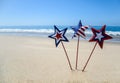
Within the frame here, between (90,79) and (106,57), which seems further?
(106,57)

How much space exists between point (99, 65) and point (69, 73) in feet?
4.94

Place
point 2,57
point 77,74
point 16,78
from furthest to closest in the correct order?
point 2,57 → point 77,74 → point 16,78

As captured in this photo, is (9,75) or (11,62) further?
(11,62)

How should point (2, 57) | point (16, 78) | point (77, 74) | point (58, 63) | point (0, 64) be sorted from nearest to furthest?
1. point (16, 78)
2. point (77, 74)
3. point (0, 64)
4. point (58, 63)
5. point (2, 57)

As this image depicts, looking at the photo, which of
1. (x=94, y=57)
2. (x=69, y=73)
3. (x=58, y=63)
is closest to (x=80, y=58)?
(x=94, y=57)

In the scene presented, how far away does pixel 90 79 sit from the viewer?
6.32m

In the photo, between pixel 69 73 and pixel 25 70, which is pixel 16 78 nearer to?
pixel 25 70

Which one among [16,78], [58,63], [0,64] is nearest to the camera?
[16,78]

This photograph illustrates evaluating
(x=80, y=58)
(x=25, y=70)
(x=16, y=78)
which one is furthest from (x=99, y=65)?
(x=16, y=78)

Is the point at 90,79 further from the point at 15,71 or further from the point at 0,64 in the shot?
the point at 0,64

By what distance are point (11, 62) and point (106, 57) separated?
13.1ft

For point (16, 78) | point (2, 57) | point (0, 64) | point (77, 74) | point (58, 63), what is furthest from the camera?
point (2, 57)

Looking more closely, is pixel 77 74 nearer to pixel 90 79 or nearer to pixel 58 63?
pixel 90 79

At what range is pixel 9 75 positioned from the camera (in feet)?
21.0
